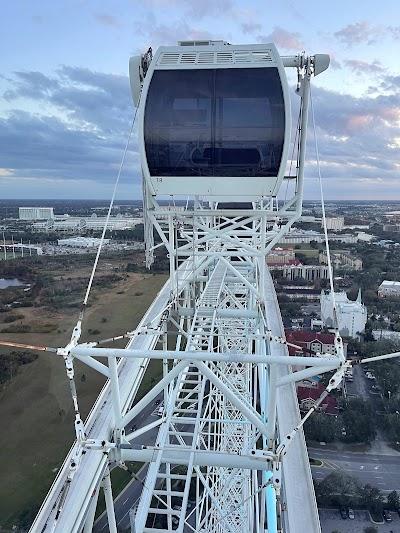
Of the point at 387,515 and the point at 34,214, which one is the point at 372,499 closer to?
the point at 387,515

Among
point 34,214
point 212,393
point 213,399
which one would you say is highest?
point 212,393

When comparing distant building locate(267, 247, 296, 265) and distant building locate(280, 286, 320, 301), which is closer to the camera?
distant building locate(280, 286, 320, 301)

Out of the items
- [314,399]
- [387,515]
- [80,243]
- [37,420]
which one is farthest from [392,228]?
[37,420]

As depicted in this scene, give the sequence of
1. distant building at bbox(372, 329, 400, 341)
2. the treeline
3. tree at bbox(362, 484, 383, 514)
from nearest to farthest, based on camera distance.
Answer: tree at bbox(362, 484, 383, 514) < the treeline < distant building at bbox(372, 329, 400, 341)

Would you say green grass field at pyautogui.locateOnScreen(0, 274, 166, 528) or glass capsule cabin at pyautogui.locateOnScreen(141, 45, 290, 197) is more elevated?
glass capsule cabin at pyautogui.locateOnScreen(141, 45, 290, 197)

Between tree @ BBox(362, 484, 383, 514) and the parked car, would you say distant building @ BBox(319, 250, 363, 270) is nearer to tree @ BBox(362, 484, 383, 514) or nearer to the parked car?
tree @ BBox(362, 484, 383, 514)

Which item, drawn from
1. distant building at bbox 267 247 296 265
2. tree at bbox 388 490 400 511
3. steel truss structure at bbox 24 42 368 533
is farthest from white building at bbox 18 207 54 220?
tree at bbox 388 490 400 511

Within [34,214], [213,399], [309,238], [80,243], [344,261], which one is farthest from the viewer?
[34,214]

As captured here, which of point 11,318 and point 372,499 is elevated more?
point 11,318
